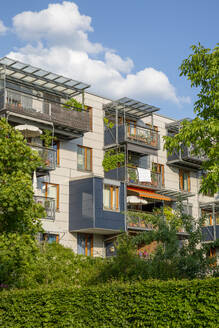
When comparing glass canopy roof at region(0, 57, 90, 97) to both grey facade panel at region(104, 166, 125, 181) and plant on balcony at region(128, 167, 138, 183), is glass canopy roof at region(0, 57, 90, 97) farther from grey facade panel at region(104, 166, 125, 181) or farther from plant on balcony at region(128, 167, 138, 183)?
plant on balcony at region(128, 167, 138, 183)

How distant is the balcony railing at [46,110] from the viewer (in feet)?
92.6

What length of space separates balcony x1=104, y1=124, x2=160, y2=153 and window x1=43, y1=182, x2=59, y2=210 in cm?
537

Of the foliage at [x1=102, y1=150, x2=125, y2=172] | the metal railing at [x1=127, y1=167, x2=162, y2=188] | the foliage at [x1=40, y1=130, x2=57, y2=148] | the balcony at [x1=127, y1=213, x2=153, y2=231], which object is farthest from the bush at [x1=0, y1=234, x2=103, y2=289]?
the metal railing at [x1=127, y1=167, x2=162, y2=188]

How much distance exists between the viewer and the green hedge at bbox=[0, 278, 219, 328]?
11211 millimetres

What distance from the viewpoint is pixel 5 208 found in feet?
51.7

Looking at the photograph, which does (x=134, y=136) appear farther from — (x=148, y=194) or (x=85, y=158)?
(x=148, y=194)

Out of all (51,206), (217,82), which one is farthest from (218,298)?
(51,206)

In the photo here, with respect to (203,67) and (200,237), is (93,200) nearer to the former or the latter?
(200,237)

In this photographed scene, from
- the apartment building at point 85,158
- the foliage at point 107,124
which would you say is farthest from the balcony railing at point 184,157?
the foliage at point 107,124

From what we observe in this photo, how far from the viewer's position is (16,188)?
15.1 meters

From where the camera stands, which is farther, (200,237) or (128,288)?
(200,237)

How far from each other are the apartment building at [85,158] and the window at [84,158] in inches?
2.5

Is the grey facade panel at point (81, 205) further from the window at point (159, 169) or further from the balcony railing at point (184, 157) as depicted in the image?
the balcony railing at point (184, 157)

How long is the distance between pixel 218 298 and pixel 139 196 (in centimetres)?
2416
